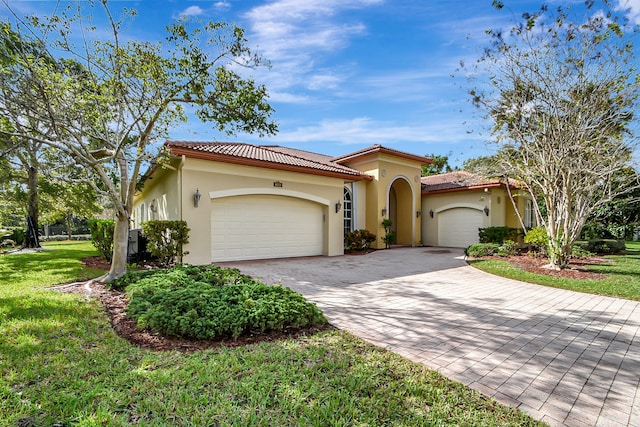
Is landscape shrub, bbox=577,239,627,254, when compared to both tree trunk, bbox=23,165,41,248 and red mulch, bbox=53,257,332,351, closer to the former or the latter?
red mulch, bbox=53,257,332,351

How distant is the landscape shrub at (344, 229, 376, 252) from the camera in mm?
14602

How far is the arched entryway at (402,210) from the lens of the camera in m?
17.9

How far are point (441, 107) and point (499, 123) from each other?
2.08 m

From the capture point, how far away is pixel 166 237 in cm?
939

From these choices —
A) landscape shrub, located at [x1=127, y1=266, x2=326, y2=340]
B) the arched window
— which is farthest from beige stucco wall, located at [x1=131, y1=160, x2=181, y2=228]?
the arched window

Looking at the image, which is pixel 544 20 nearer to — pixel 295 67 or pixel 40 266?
pixel 295 67

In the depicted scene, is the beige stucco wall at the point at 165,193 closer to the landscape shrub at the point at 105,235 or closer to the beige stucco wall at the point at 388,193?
the landscape shrub at the point at 105,235

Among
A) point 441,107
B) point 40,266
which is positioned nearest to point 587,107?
point 441,107

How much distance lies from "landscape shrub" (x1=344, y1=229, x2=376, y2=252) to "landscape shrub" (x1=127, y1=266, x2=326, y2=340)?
9.57m

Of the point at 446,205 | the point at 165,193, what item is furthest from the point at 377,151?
the point at 165,193

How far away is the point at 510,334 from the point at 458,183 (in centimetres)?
1461

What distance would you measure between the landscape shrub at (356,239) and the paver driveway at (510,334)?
610cm

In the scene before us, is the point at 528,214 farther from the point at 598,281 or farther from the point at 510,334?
the point at 510,334

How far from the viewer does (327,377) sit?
3.05m
